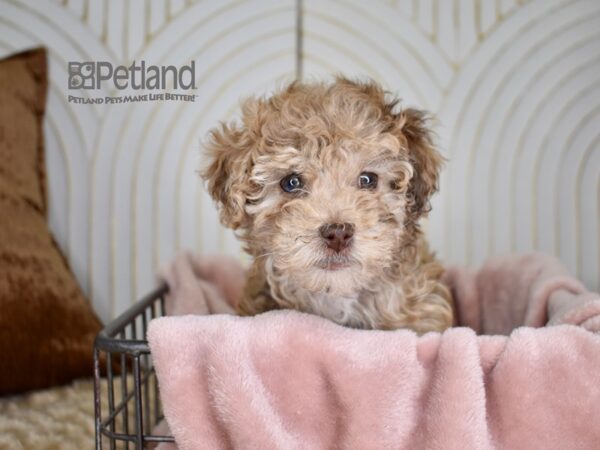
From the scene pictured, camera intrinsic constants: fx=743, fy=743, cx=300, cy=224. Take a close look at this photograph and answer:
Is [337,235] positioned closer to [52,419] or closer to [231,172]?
[231,172]

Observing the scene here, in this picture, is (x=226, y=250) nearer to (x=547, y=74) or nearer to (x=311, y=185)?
(x=311, y=185)

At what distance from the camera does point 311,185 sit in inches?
68.8

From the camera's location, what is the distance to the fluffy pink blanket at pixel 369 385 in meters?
1.38

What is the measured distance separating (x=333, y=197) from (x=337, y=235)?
6.6 inches

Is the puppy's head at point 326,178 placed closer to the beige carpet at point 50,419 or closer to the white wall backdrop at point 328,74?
the beige carpet at point 50,419

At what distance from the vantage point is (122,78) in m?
2.65

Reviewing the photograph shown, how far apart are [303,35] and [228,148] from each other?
106 centimetres

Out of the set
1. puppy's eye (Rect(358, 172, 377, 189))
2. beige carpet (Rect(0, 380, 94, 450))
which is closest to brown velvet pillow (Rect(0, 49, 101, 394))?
beige carpet (Rect(0, 380, 94, 450))

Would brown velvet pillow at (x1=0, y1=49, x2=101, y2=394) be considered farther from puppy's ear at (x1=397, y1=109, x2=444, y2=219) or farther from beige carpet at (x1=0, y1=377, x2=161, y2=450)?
puppy's ear at (x1=397, y1=109, x2=444, y2=219)

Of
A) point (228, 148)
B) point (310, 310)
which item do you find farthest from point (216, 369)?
point (228, 148)

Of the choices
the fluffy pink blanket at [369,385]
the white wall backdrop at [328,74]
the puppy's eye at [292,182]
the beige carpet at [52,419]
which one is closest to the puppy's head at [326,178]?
the puppy's eye at [292,182]

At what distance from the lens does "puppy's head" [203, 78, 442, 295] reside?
64.1 inches

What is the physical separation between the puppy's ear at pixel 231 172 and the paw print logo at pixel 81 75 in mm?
922

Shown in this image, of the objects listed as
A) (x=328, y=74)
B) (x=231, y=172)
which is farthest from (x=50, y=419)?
(x=328, y=74)
